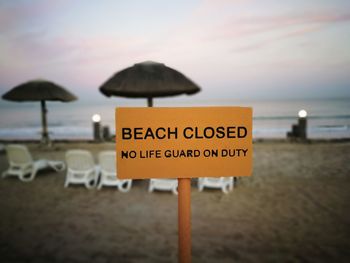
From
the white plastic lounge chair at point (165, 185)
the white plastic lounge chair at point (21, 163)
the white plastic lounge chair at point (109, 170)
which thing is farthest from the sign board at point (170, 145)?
the white plastic lounge chair at point (21, 163)

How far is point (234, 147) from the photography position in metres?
1.28

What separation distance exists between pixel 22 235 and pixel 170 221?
2155 millimetres

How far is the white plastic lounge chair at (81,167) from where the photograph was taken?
599 cm

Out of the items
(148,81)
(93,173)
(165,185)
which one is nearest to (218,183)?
(165,185)

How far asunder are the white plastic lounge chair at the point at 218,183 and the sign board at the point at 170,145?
4567 mm

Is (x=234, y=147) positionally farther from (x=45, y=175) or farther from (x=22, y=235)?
(x=45, y=175)

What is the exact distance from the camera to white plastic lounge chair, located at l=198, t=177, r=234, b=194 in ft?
18.9

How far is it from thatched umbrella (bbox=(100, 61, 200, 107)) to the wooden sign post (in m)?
3.98

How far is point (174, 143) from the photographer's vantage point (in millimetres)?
1255

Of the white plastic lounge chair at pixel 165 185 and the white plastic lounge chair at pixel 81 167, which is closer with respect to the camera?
the white plastic lounge chair at pixel 165 185

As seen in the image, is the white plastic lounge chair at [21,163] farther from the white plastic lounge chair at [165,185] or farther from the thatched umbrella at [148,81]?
the white plastic lounge chair at [165,185]

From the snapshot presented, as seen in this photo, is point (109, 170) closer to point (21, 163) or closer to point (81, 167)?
point (81, 167)

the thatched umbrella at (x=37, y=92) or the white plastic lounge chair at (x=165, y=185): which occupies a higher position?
the thatched umbrella at (x=37, y=92)

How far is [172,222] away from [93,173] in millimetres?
3029
